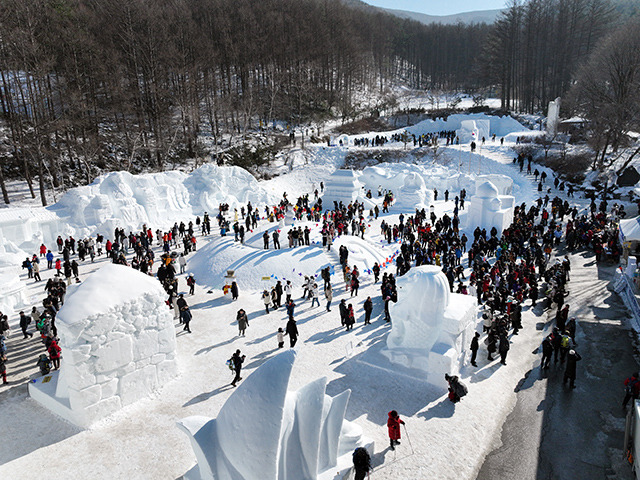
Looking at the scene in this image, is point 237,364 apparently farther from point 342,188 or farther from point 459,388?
point 342,188

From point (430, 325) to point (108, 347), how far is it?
7115 mm

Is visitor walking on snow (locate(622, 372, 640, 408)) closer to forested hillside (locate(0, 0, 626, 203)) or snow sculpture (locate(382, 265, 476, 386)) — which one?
snow sculpture (locate(382, 265, 476, 386))

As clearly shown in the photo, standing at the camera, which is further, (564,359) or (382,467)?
(564,359)

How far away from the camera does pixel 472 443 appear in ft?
26.1

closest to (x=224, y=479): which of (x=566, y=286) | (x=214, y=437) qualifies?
(x=214, y=437)

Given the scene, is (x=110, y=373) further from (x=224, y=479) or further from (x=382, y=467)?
(x=382, y=467)


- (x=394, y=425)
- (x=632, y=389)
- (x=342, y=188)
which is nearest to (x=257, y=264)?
(x=394, y=425)

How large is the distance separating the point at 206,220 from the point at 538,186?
2317 cm

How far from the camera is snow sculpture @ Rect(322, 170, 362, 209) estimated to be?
2723cm

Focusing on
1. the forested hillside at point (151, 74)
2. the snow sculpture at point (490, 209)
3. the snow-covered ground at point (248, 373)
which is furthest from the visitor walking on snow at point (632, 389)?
the forested hillside at point (151, 74)

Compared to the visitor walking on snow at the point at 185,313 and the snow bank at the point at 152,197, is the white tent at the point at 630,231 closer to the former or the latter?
the visitor walking on snow at the point at 185,313

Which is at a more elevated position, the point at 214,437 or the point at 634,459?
the point at 214,437

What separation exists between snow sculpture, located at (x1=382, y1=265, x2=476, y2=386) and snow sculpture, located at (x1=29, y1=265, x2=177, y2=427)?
18.4 ft

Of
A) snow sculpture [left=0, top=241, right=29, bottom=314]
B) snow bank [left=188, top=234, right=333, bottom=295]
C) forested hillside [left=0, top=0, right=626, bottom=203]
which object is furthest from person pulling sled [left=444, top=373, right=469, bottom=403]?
forested hillside [left=0, top=0, right=626, bottom=203]
